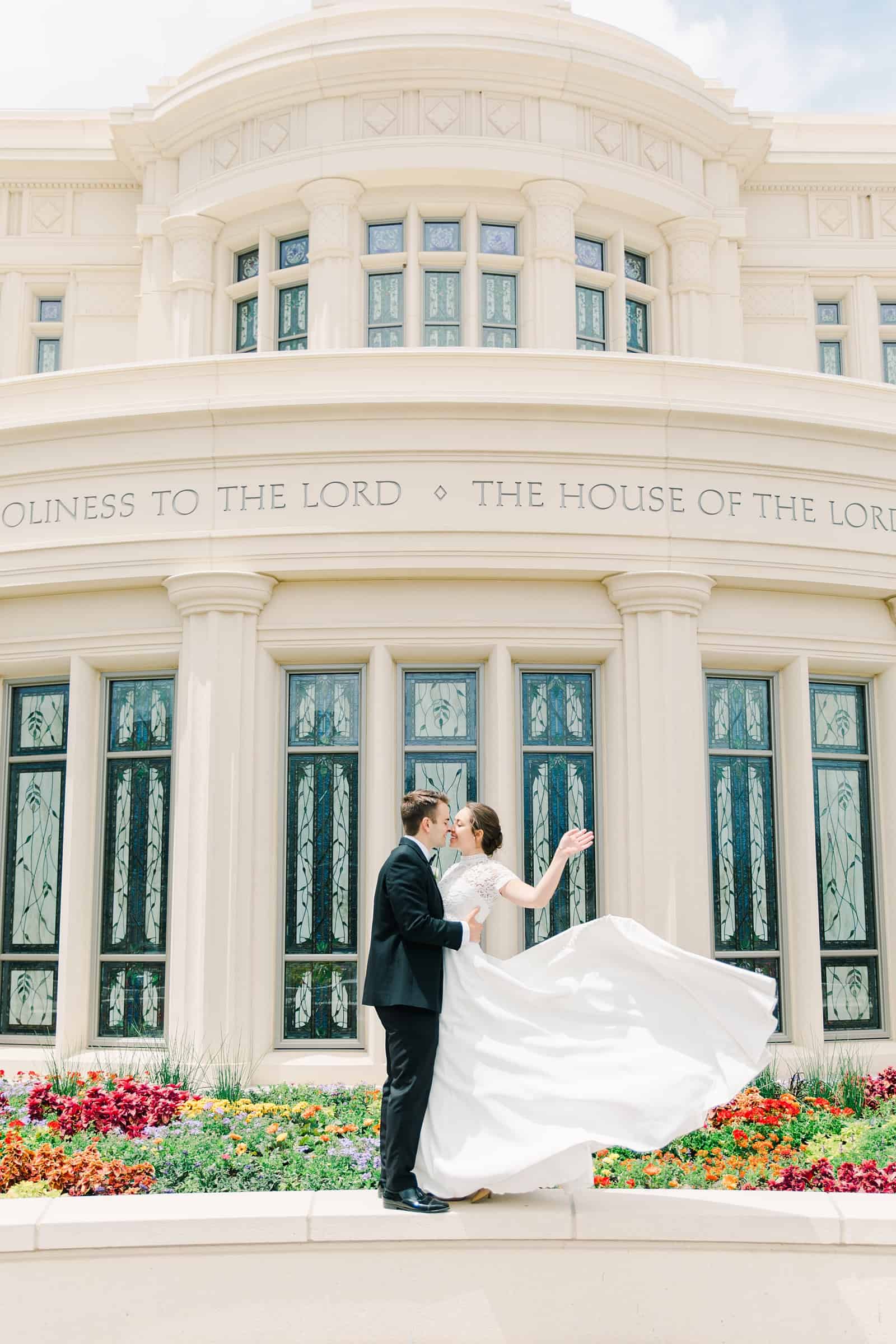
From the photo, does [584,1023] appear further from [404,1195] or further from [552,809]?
[552,809]

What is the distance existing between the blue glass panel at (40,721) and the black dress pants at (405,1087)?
583cm

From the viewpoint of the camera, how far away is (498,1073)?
5762 mm

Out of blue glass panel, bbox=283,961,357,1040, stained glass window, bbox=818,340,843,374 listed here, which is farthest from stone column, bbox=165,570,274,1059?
stained glass window, bbox=818,340,843,374

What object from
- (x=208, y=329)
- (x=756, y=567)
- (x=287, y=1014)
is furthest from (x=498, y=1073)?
(x=208, y=329)

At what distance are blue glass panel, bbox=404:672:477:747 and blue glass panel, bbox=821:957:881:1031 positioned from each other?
3.47 metres

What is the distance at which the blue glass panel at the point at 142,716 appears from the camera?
10445mm

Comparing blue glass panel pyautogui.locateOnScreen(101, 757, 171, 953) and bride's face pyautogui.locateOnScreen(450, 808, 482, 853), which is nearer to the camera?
bride's face pyautogui.locateOnScreen(450, 808, 482, 853)

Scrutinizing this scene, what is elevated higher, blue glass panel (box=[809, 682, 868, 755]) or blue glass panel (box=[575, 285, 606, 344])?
blue glass panel (box=[575, 285, 606, 344])

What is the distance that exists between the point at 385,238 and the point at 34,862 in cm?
923

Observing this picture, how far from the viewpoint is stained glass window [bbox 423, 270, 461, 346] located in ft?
51.3

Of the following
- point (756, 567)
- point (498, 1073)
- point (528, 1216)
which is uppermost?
point (756, 567)

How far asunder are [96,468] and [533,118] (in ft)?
28.0

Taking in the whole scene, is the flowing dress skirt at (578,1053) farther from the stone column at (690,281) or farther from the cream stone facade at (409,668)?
the stone column at (690,281)

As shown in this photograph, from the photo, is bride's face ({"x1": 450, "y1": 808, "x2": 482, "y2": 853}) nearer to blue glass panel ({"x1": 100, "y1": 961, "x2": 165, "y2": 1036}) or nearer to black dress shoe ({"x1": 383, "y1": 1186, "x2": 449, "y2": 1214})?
black dress shoe ({"x1": 383, "y1": 1186, "x2": 449, "y2": 1214})
